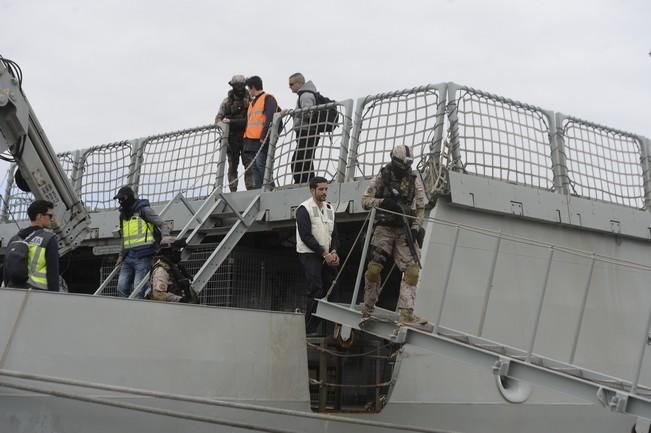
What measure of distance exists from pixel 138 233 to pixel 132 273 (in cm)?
46

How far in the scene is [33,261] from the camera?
7.64m

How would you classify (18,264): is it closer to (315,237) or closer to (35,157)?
(35,157)

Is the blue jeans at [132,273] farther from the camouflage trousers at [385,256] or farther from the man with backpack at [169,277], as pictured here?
the camouflage trousers at [385,256]

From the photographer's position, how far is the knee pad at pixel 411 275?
310 inches

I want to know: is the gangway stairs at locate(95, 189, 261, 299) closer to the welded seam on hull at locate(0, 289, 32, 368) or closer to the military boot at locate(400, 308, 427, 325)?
the welded seam on hull at locate(0, 289, 32, 368)

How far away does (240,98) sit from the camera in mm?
11492

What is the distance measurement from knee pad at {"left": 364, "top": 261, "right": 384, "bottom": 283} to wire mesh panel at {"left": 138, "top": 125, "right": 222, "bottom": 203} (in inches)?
136

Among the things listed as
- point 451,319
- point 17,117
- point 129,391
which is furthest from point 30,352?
point 451,319

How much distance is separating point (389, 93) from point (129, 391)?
14.0 feet

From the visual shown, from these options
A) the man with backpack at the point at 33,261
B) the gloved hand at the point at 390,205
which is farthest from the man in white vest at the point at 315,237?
the man with backpack at the point at 33,261

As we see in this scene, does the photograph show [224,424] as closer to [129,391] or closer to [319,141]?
[129,391]

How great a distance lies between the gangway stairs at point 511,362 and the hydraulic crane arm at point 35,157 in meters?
3.11

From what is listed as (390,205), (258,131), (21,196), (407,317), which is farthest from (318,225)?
(21,196)

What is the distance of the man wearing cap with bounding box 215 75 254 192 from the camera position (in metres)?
11.3
